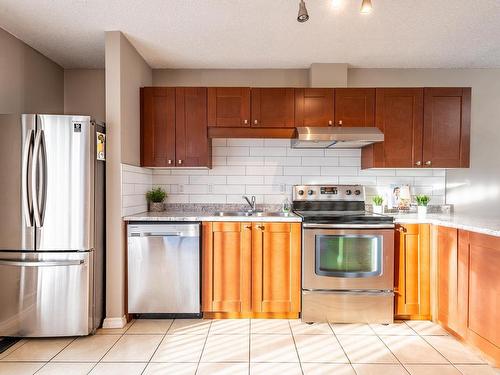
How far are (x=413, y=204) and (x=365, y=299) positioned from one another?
1.32 meters

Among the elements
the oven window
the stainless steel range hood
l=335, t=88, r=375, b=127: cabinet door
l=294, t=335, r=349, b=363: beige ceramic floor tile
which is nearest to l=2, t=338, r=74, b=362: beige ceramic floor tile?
l=294, t=335, r=349, b=363: beige ceramic floor tile

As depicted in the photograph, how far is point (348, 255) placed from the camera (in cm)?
289

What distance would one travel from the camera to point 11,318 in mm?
2529

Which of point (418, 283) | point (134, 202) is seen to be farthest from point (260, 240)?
point (418, 283)

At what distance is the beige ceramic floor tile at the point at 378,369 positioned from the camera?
83.8 inches

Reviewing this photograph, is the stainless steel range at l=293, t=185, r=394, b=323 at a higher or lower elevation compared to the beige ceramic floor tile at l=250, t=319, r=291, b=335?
higher

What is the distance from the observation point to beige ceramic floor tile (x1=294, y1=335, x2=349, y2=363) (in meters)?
2.30

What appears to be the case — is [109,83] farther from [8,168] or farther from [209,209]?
[209,209]

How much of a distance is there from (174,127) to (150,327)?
72.5 inches

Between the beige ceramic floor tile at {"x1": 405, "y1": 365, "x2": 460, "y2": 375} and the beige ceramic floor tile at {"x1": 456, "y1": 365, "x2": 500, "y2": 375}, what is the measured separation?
0.05 m

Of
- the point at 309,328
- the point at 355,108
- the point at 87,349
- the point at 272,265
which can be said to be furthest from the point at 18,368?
the point at 355,108

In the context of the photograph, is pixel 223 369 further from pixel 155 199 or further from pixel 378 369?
pixel 155 199

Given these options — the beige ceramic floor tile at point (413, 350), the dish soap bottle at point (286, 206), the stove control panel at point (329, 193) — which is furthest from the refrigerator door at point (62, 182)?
the beige ceramic floor tile at point (413, 350)

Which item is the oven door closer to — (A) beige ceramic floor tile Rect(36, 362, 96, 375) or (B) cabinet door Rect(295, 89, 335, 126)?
(B) cabinet door Rect(295, 89, 335, 126)
